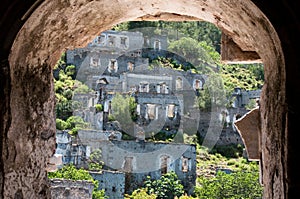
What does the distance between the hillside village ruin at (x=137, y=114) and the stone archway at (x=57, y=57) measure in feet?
51.6

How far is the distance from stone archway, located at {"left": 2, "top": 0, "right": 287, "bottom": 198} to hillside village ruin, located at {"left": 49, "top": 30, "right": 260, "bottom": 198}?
1574cm

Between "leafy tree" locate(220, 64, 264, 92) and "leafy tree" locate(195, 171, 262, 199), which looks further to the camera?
"leafy tree" locate(220, 64, 264, 92)

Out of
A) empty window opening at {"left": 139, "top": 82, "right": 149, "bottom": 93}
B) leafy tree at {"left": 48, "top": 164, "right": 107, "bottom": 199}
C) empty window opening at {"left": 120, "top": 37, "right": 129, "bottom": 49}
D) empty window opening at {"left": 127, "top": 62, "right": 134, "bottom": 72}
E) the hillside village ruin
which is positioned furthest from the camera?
empty window opening at {"left": 120, "top": 37, "right": 129, "bottom": 49}

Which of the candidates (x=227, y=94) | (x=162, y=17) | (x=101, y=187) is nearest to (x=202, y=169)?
(x=101, y=187)

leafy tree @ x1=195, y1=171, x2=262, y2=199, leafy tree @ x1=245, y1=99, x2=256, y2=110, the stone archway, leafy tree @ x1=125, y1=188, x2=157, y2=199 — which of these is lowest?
leafy tree @ x1=125, y1=188, x2=157, y2=199

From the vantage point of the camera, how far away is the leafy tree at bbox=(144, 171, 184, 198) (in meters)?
24.2

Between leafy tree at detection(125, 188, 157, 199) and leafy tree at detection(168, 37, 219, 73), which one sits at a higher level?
leafy tree at detection(168, 37, 219, 73)

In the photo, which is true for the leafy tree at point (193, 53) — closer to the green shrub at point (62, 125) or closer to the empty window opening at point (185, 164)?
the green shrub at point (62, 125)

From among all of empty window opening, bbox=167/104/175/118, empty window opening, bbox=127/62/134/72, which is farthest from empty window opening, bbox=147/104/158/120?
empty window opening, bbox=127/62/134/72

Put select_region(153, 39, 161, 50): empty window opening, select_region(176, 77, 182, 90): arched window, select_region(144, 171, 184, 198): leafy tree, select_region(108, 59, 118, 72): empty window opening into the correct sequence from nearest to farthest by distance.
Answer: select_region(144, 171, 184, 198): leafy tree < select_region(176, 77, 182, 90): arched window < select_region(108, 59, 118, 72): empty window opening < select_region(153, 39, 161, 50): empty window opening

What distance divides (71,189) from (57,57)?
16089 mm

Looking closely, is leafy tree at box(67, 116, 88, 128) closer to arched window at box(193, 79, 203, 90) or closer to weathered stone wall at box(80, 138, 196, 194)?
weathered stone wall at box(80, 138, 196, 194)

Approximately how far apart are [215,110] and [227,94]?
2580 millimetres

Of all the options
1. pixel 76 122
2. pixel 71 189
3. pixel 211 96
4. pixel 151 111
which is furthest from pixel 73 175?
pixel 211 96
